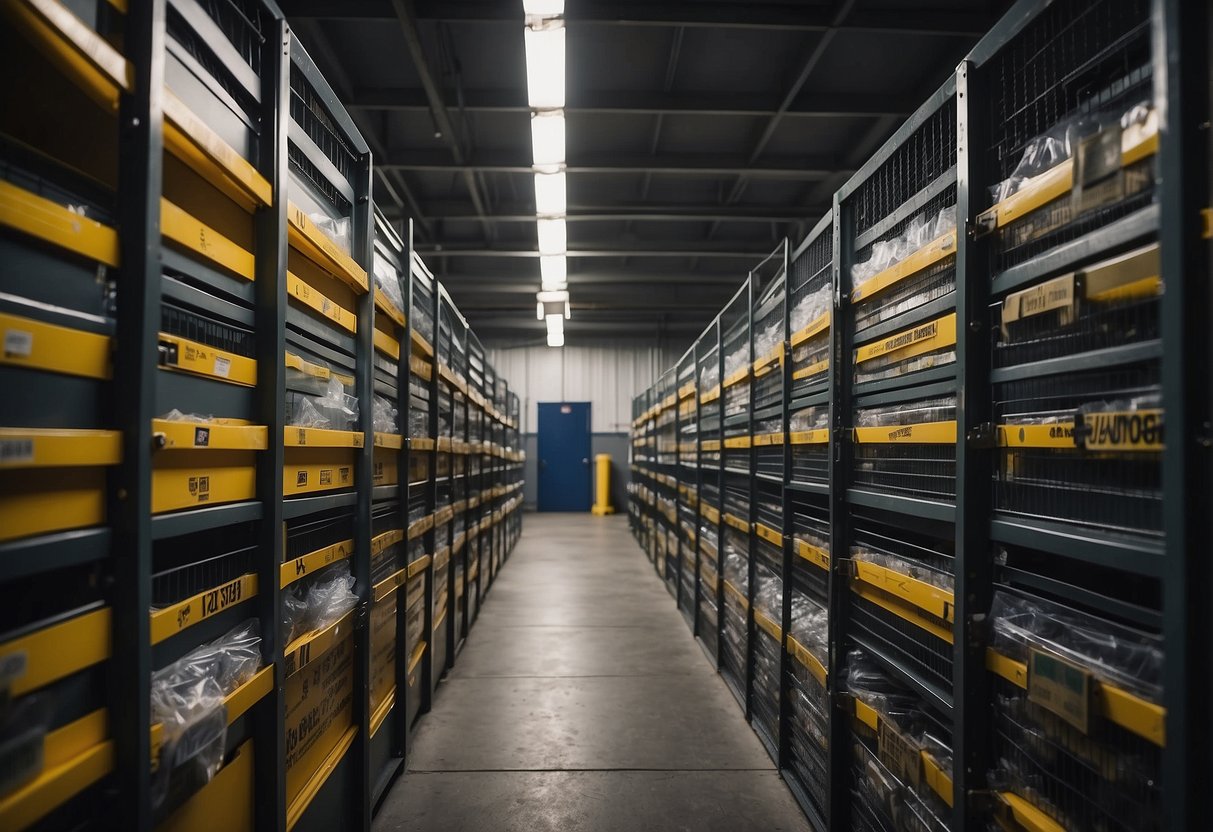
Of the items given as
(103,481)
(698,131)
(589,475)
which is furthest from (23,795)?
(589,475)

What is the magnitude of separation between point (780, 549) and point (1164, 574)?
2.22 m

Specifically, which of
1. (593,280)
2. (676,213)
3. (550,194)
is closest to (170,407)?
(550,194)

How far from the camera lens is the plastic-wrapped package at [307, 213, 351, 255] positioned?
2.18 meters

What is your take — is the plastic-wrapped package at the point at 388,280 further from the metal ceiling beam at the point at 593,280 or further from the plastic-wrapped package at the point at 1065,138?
the metal ceiling beam at the point at 593,280

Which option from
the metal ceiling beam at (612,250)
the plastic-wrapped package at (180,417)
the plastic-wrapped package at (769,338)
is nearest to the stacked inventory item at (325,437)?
the plastic-wrapped package at (180,417)

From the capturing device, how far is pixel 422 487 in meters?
3.69

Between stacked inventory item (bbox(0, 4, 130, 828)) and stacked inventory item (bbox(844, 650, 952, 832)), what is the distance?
1.89 metres

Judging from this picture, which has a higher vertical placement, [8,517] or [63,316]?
[63,316]

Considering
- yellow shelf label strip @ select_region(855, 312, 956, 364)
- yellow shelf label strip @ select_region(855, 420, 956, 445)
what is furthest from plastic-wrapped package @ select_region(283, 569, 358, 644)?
yellow shelf label strip @ select_region(855, 312, 956, 364)

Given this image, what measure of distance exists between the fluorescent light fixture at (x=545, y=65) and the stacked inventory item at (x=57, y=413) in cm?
282

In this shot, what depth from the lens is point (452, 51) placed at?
515 centimetres

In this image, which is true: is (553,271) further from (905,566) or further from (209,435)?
(209,435)

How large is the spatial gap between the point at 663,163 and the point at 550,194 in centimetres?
141

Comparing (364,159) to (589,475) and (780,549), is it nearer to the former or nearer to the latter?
(780,549)
